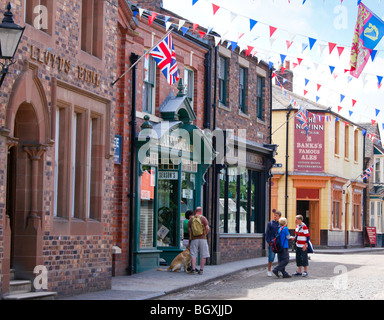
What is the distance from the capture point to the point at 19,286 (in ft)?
39.2

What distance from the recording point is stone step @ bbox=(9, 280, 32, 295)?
38.5 feet

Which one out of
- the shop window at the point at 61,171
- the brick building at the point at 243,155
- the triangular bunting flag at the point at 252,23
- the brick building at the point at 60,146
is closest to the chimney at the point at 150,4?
the brick building at the point at 243,155

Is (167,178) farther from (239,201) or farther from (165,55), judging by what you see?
(239,201)

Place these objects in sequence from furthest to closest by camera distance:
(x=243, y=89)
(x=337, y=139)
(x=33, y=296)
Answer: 1. (x=337, y=139)
2. (x=243, y=89)
3. (x=33, y=296)

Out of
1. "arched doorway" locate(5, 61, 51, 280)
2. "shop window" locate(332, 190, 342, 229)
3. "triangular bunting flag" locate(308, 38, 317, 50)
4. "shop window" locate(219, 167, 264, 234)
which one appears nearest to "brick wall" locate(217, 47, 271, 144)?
"shop window" locate(219, 167, 264, 234)

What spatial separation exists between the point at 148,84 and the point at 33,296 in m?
9.81

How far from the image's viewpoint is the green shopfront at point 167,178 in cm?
1908

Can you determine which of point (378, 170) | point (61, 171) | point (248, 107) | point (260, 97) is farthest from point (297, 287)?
point (378, 170)

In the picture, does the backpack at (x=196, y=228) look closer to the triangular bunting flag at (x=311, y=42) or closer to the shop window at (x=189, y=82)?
the shop window at (x=189, y=82)

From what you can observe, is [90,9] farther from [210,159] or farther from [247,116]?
[247,116]

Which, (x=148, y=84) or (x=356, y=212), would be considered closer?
(x=148, y=84)

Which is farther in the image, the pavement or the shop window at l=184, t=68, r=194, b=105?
the shop window at l=184, t=68, r=194, b=105

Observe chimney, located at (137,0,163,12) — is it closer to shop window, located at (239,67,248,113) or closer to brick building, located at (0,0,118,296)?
shop window, located at (239,67,248,113)

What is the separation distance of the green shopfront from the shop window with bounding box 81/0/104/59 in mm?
3765
